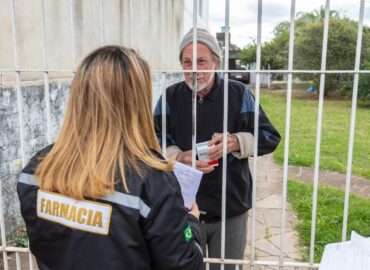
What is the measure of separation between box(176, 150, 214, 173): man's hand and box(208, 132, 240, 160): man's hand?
46 mm

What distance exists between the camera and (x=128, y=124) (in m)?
1.40

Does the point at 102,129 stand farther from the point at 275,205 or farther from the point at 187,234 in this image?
the point at 275,205

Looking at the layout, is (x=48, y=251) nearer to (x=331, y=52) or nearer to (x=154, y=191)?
(x=154, y=191)

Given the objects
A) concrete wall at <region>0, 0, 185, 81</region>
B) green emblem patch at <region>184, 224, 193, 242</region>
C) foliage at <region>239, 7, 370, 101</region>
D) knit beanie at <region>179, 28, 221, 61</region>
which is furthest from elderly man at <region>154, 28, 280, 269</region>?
foliage at <region>239, 7, 370, 101</region>

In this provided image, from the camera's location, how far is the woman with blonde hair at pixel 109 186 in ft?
4.33

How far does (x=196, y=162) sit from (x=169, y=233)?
A: 86 cm

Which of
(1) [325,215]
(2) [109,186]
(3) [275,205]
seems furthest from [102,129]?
(3) [275,205]

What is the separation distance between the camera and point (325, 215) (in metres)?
4.68

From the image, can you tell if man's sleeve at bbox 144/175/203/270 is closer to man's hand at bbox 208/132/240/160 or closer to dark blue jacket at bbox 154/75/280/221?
man's hand at bbox 208/132/240/160

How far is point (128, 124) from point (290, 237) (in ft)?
10.8

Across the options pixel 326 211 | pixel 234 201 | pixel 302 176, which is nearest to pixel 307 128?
pixel 302 176

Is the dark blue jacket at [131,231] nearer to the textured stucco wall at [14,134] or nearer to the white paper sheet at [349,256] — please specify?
the white paper sheet at [349,256]

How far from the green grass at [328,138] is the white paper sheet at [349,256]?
471 cm

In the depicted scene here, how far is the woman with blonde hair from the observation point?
1.32m
